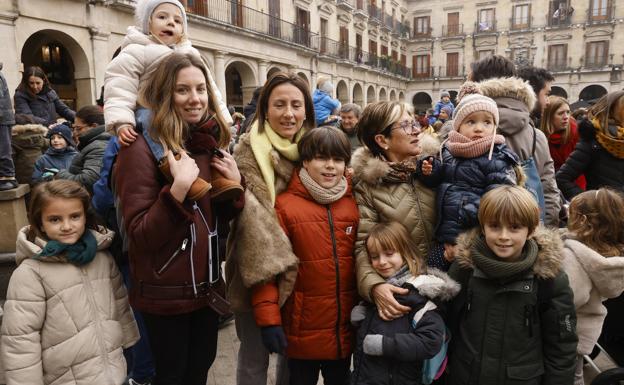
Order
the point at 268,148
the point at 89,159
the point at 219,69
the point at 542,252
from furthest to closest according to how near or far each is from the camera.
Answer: the point at 219,69 → the point at 89,159 → the point at 268,148 → the point at 542,252

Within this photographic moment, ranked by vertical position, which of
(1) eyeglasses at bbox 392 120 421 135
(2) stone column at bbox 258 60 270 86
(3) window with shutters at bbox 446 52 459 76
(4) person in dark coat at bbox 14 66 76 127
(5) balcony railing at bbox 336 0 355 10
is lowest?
(1) eyeglasses at bbox 392 120 421 135

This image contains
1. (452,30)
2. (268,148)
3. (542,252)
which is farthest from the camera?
(452,30)

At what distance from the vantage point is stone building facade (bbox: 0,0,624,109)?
10.5 m

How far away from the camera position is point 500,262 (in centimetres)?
201

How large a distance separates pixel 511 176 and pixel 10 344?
2.51 m

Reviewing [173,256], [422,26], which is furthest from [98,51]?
[422,26]

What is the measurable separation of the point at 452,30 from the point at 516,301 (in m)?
41.0

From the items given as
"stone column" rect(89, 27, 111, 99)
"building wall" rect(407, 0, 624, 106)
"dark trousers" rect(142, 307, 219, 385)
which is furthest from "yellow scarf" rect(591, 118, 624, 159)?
"building wall" rect(407, 0, 624, 106)

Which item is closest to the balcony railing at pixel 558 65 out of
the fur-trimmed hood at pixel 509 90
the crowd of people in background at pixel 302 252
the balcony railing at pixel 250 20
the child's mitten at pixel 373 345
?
the balcony railing at pixel 250 20

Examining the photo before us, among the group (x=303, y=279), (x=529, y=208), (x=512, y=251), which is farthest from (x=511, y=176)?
(x=303, y=279)

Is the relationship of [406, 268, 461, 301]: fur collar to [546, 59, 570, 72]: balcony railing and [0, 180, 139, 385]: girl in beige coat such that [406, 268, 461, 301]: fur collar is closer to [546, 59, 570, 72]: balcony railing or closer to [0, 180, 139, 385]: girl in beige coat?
[0, 180, 139, 385]: girl in beige coat

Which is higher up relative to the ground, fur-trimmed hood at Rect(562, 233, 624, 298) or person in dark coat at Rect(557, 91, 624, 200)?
person in dark coat at Rect(557, 91, 624, 200)

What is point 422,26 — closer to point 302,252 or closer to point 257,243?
point 302,252

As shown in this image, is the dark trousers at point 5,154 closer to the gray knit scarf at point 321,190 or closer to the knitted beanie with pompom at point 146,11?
the knitted beanie with pompom at point 146,11
